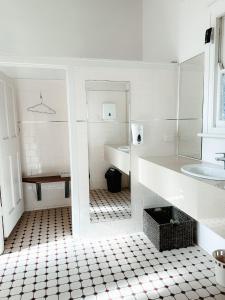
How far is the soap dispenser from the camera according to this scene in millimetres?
2355

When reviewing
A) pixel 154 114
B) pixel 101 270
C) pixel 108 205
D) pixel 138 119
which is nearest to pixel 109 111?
pixel 138 119

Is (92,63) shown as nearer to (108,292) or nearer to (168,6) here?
(168,6)

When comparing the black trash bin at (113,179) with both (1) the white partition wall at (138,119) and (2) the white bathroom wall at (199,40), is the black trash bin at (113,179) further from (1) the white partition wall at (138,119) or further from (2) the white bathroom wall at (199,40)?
(2) the white bathroom wall at (199,40)

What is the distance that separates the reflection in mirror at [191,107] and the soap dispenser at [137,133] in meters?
0.46

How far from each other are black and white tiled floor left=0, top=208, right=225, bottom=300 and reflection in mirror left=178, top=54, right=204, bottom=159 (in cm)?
101

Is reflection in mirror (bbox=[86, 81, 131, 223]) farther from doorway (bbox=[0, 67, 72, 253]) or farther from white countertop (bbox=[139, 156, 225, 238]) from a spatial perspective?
doorway (bbox=[0, 67, 72, 253])

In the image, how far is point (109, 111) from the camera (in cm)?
238

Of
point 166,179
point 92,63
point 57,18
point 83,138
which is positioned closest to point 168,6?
point 92,63

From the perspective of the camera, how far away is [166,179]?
185 cm

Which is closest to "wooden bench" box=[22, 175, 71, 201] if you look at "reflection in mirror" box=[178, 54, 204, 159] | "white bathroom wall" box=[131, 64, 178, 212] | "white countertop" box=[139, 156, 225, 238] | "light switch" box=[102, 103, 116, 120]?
"white bathroom wall" box=[131, 64, 178, 212]

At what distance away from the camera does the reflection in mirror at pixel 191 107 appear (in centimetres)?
214

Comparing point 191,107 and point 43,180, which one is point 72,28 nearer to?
point 191,107

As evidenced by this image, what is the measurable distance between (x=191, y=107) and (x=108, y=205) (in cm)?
134

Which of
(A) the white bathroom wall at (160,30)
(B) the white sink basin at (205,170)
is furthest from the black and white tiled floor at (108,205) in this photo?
(A) the white bathroom wall at (160,30)
